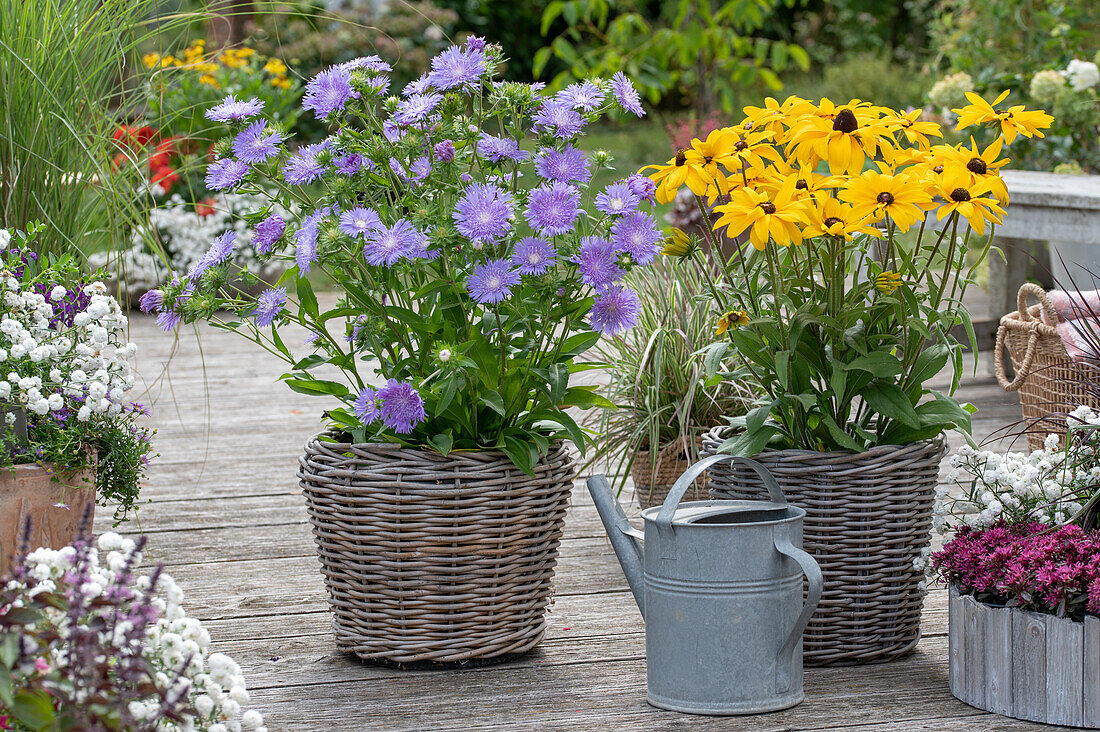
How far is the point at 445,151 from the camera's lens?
176 cm

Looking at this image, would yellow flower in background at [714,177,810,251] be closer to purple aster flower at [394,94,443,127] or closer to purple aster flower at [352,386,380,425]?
purple aster flower at [394,94,443,127]

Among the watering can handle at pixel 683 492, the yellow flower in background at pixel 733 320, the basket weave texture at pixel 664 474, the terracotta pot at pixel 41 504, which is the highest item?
the yellow flower in background at pixel 733 320

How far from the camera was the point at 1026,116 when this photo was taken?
5.82 ft

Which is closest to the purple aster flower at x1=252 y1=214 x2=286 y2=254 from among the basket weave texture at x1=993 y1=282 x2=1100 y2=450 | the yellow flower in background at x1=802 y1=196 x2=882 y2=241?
the yellow flower in background at x1=802 y1=196 x2=882 y2=241

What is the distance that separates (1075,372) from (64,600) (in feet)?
7.42

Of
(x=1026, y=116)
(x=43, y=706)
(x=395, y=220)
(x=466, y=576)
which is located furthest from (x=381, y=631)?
(x=1026, y=116)

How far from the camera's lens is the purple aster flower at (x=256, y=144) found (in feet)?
5.75

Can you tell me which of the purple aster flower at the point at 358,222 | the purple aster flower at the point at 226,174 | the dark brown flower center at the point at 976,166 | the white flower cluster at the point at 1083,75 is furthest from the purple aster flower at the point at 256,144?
the white flower cluster at the point at 1083,75

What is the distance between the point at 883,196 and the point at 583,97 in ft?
1.42

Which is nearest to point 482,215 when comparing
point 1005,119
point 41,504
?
point 1005,119

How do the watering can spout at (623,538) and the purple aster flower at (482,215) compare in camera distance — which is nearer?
the purple aster flower at (482,215)

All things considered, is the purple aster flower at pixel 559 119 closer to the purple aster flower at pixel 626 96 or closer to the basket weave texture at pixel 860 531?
the purple aster flower at pixel 626 96

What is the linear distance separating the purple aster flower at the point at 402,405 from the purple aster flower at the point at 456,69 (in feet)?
1.37

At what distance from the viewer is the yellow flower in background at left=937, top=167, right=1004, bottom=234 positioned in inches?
65.0
